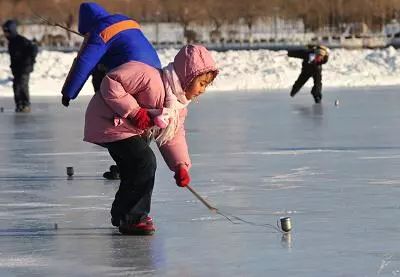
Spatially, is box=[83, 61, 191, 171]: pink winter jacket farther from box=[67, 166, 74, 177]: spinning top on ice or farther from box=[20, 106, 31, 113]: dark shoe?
box=[20, 106, 31, 113]: dark shoe

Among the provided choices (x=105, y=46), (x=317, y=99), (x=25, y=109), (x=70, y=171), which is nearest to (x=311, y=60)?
(x=317, y=99)

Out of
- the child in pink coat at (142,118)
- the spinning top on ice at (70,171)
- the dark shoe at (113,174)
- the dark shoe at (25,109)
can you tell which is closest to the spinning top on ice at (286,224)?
the child in pink coat at (142,118)

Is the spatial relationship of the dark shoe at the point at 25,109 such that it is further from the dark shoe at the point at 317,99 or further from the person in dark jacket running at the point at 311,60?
the person in dark jacket running at the point at 311,60

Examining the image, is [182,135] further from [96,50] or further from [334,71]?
[334,71]

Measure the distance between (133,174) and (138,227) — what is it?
33 cm

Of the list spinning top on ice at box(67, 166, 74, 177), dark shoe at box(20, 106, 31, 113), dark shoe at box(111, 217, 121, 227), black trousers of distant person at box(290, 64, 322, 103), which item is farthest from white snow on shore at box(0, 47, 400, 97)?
dark shoe at box(111, 217, 121, 227)

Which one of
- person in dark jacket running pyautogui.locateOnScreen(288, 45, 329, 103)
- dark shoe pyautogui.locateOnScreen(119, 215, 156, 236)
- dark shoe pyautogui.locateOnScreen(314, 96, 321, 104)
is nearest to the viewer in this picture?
dark shoe pyautogui.locateOnScreen(119, 215, 156, 236)

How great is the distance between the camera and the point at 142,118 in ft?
23.8

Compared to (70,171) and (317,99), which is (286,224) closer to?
(70,171)

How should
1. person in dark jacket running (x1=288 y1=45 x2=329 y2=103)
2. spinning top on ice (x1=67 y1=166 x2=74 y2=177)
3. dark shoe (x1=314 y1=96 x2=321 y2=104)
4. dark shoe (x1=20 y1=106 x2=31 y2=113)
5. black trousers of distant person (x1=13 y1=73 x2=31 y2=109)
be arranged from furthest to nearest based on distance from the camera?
person in dark jacket running (x1=288 y1=45 x2=329 y2=103), dark shoe (x1=314 y1=96 x2=321 y2=104), black trousers of distant person (x1=13 y1=73 x2=31 y2=109), dark shoe (x1=20 y1=106 x2=31 y2=113), spinning top on ice (x1=67 y1=166 x2=74 y2=177)

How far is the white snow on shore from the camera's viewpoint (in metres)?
33.6

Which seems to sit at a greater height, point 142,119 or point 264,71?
point 142,119

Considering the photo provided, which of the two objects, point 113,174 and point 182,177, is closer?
point 182,177

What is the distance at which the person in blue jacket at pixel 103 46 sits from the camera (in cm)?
752
